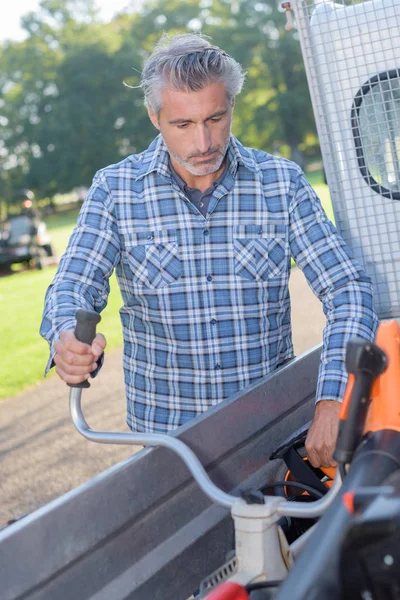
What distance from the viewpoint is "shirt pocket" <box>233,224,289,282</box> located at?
2.72 metres

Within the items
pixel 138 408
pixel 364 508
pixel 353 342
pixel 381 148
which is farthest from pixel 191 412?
pixel 364 508

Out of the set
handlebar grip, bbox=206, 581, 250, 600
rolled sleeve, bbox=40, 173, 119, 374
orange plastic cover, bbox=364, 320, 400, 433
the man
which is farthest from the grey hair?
handlebar grip, bbox=206, 581, 250, 600

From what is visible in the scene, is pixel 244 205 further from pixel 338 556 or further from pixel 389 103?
pixel 338 556

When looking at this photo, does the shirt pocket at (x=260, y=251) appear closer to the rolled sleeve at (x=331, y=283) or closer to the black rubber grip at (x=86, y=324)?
the rolled sleeve at (x=331, y=283)

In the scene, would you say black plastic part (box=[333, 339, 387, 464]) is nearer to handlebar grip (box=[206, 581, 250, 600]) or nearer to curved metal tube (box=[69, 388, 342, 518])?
curved metal tube (box=[69, 388, 342, 518])

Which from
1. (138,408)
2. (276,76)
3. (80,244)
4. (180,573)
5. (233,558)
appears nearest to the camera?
(233,558)

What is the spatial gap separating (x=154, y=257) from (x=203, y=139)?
393 mm

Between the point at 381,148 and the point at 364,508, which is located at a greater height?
the point at 381,148

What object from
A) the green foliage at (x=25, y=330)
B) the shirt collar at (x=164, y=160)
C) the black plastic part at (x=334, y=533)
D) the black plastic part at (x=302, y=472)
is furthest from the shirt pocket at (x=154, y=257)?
the green foliage at (x=25, y=330)

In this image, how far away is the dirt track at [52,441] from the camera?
192 inches

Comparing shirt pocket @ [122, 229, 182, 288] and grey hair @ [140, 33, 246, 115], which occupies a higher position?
grey hair @ [140, 33, 246, 115]

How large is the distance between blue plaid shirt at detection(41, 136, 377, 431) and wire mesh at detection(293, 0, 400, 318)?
0.25 metres

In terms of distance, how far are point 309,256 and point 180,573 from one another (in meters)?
1.10

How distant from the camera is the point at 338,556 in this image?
3.74 feet
